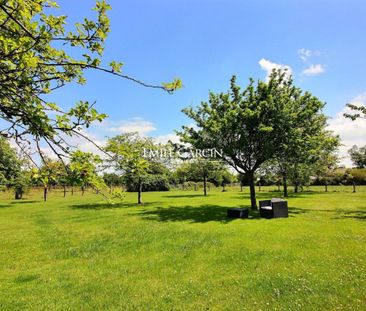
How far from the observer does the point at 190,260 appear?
9906 millimetres

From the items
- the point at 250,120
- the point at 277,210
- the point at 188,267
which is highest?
the point at 250,120

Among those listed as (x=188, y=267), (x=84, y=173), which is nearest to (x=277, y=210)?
(x=188, y=267)

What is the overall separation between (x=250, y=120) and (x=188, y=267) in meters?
14.9

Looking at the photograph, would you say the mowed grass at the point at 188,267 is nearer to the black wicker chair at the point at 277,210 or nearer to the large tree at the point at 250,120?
the black wicker chair at the point at 277,210

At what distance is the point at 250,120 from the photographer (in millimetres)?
21719

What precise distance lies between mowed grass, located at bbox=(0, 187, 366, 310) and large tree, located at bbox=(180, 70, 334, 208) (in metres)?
7.74

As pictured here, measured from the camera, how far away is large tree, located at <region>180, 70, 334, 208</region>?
2141 cm

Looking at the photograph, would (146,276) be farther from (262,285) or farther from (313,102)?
A: (313,102)

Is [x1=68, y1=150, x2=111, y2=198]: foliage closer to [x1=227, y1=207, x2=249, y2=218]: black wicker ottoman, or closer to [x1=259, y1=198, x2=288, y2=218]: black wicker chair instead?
[x1=227, y1=207, x2=249, y2=218]: black wicker ottoman

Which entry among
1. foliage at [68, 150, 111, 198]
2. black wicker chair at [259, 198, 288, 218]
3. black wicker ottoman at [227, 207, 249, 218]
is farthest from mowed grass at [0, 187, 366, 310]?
foliage at [68, 150, 111, 198]

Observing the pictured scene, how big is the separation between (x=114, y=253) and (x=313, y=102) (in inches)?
747

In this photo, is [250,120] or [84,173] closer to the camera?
[84,173]

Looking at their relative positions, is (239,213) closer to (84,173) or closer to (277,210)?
(277,210)

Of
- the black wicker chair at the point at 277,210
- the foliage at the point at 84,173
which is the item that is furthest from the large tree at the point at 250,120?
the foliage at the point at 84,173
